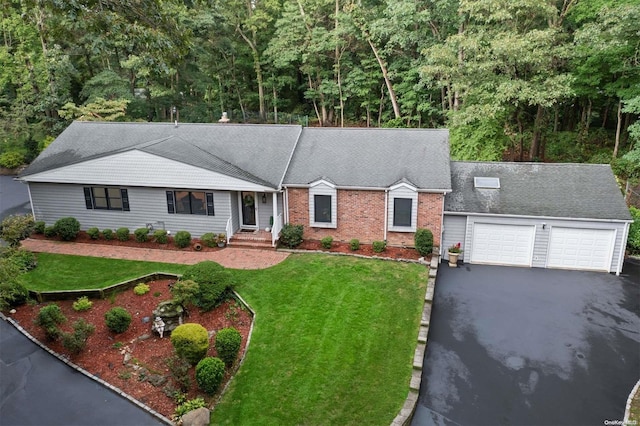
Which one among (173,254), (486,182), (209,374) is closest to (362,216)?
(486,182)

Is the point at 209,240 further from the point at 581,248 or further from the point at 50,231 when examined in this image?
the point at 581,248

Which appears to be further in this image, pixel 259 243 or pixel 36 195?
pixel 36 195

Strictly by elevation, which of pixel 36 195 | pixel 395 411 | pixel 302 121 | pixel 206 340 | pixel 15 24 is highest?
pixel 15 24

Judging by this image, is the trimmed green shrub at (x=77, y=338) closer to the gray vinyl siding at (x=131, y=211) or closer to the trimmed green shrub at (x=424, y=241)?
the gray vinyl siding at (x=131, y=211)

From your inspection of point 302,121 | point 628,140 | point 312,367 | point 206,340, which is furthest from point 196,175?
point 628,140

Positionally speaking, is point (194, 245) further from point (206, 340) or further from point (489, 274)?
point (489, 274)
